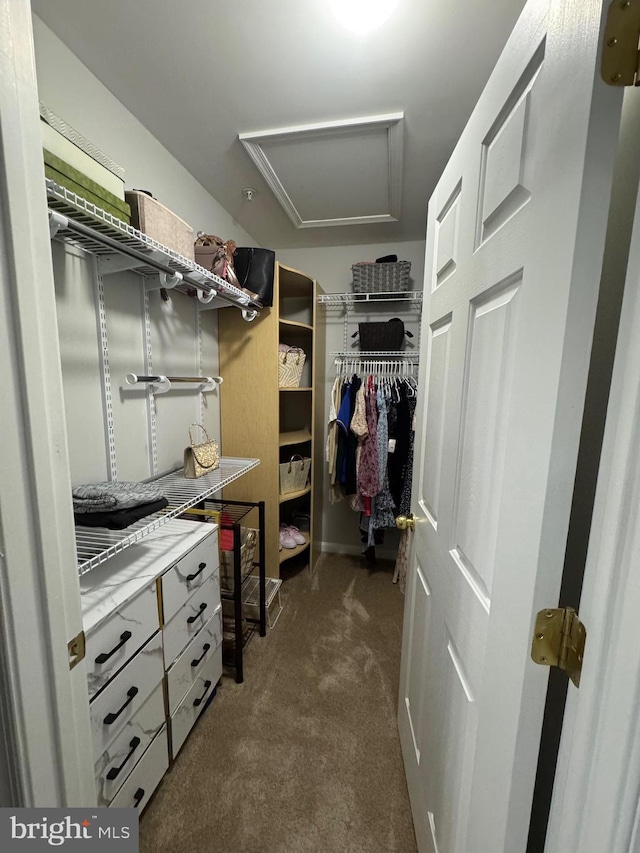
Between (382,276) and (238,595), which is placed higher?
(382,276)

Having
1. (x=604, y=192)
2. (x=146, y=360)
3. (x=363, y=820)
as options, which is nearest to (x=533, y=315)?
(x=604, y=192)

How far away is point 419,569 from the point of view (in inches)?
47.0

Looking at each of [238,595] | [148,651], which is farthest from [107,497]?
[238,595]

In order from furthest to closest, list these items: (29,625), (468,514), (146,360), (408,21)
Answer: (146,360), (408,21), (468,514), (29,625)

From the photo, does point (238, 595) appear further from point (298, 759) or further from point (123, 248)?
point (123, 248)

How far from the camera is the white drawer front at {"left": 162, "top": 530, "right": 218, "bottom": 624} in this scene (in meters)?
1.18

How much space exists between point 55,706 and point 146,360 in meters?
1.27

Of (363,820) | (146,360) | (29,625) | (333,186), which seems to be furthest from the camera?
(333,186)

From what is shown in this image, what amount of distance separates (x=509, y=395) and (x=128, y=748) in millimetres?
1440

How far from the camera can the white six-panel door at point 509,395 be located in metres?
0.45

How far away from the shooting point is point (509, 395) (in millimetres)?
612

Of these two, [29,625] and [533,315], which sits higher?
[533,315]

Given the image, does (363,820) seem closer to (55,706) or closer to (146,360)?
(55,706)

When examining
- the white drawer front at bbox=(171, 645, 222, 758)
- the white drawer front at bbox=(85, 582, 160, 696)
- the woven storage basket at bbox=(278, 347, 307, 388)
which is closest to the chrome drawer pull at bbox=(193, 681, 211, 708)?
the white drawer front at bbox=(171, 645, 222, 758)
